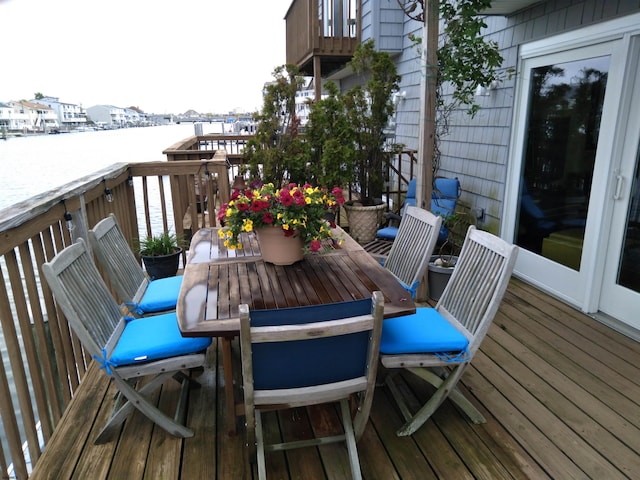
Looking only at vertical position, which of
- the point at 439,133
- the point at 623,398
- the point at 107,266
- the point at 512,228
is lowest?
the point at 623,398

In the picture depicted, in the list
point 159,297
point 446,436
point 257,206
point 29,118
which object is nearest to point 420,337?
point 446,436

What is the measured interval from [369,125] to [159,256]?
2.74 meters

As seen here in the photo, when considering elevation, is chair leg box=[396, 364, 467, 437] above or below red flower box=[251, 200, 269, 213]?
below

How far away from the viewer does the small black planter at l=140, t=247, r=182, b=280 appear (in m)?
3.82

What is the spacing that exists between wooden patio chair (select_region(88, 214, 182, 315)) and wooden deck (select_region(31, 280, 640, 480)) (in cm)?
48

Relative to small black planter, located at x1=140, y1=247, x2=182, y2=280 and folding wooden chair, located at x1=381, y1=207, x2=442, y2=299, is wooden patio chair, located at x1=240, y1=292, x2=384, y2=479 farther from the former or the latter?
small black planter, located at x1=140, y1=247, x2=182, y2=280

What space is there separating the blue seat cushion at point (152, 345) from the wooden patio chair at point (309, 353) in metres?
0.49

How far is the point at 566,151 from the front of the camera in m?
3.62

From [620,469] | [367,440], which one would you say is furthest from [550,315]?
[367,440]

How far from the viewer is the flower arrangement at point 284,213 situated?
2162 mm

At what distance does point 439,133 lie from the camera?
5.40 meters

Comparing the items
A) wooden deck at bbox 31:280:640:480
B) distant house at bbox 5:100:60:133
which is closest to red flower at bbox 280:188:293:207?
wooden deck at bbox 31:280:640:480

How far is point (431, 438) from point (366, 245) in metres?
2.93

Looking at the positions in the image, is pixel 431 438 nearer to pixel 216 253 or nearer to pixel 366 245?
pixel 216 253
